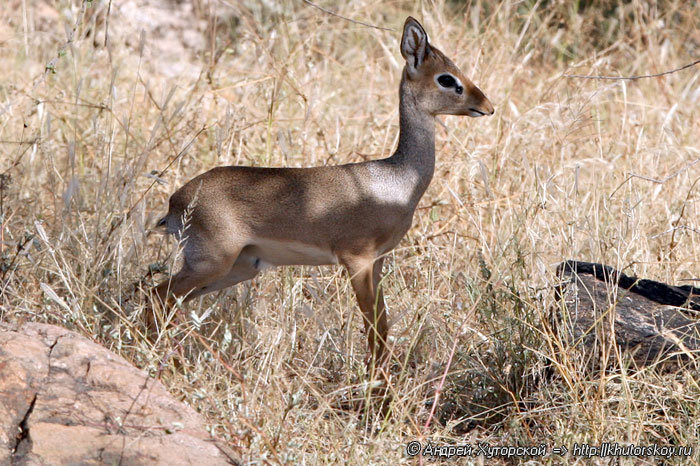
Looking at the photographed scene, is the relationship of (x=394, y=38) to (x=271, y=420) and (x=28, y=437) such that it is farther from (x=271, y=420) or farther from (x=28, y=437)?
(x=28, y=437)

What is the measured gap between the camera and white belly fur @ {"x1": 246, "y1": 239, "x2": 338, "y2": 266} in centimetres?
351

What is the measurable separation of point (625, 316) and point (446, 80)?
3.79 feet

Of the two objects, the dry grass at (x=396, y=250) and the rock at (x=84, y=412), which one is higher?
the rock at (x=84, y=412)

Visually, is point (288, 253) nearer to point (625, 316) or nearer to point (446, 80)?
point (446, 80)

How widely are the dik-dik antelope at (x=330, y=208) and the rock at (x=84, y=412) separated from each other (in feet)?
2.23

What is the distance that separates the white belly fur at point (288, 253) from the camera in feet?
11.5

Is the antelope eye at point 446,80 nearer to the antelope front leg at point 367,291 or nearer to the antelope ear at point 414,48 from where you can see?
the antelope ear at point 414,48

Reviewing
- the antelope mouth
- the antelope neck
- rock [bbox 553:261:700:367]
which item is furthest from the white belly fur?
rock [bbox 553:261:700:367]

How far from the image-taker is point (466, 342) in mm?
3635

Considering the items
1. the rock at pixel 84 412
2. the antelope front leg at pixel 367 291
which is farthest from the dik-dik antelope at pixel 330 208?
the rock at pixel 84 412

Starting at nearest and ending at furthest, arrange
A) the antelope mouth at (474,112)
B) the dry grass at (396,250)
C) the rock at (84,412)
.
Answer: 1. the rock at (84,412)
2. the dry grass at (396,250)
3. the antelope mouth at (474,112)

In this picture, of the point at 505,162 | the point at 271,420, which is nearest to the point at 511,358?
the point at 271,420

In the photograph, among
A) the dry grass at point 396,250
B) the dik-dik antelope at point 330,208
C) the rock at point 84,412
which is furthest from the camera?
the dik-dik antelope at point 330,208

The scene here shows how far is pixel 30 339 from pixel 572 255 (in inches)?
89.5
